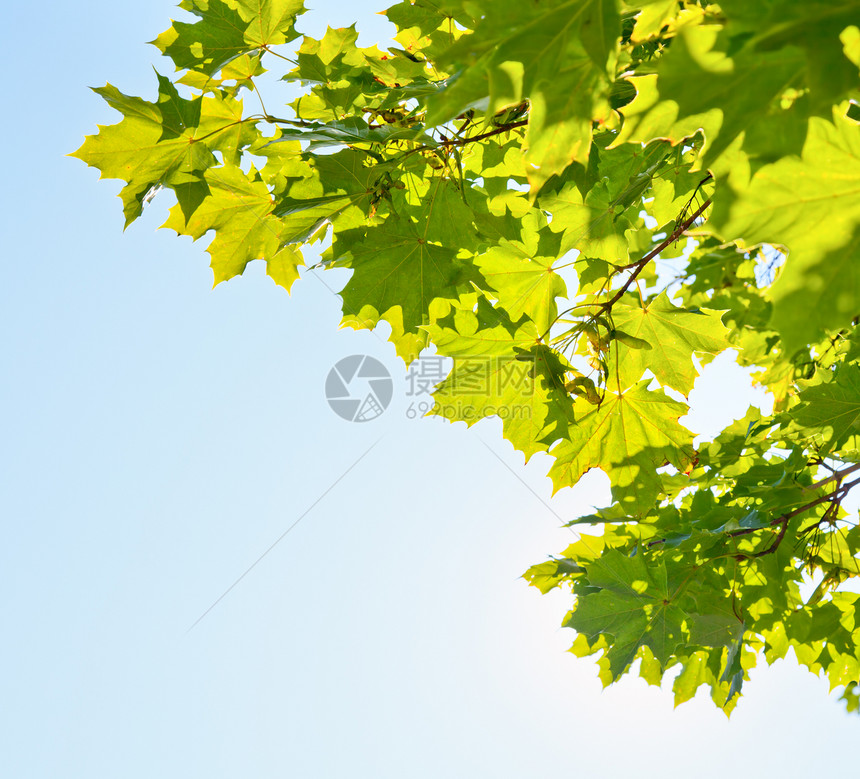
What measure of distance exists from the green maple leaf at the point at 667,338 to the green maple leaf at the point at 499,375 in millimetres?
374

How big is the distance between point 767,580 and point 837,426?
0.74 meters

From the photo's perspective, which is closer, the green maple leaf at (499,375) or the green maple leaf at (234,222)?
the green maple leaf at (499,375)

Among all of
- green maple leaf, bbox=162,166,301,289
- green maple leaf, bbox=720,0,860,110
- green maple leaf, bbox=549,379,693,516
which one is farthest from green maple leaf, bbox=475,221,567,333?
green maple leaf, bbox=720,0,860,110

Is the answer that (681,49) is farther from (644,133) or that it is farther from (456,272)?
(456,272)

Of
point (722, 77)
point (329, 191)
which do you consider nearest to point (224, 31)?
point (329, 191)

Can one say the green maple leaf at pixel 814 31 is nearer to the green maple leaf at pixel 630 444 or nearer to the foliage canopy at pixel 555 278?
the foliage canopy at pixel 555 278

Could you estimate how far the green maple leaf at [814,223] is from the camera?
1003 millimetres

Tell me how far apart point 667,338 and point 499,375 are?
795 mm

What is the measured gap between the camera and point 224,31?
7.15ft

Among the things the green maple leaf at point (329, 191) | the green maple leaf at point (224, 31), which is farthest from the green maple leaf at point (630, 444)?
the green maple leaf at point (224, 31)

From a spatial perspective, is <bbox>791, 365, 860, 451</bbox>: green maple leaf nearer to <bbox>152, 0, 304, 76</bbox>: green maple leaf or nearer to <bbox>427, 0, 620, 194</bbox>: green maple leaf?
<bbox>427, 0, 620, 194</bbox>: green maple leaf

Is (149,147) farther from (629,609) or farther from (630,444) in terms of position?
(629,609)

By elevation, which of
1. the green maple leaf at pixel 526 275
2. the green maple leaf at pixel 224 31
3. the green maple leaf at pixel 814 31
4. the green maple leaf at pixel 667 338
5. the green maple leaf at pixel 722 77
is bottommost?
the green maple leaf at pixel 814 31

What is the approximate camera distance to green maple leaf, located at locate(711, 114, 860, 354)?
100 cm
